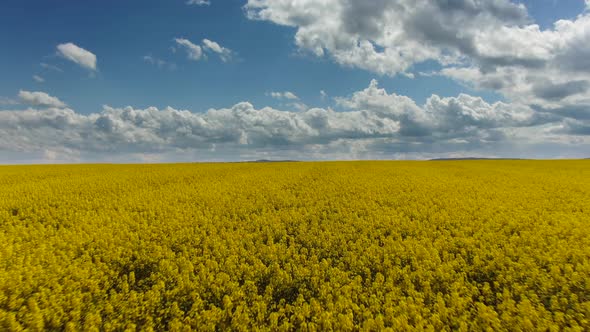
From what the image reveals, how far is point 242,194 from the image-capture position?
1875cm

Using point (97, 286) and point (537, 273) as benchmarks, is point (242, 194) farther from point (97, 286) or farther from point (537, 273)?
A: point (537, 273)

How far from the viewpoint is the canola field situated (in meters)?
7.58

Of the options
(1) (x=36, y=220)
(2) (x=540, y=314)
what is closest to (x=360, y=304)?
(2) (x=540, y=314)

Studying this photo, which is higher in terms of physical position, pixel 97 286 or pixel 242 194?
pixel 242 194

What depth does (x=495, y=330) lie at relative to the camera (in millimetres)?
7102

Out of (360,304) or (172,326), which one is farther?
(360,304)

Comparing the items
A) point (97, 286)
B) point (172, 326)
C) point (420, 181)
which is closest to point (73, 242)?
point (97, 286)

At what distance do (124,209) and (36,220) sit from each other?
347cm

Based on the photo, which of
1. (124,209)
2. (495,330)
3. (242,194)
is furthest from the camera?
(242,194)

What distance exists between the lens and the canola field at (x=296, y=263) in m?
7.58

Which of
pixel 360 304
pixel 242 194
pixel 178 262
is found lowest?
pixel 360 304

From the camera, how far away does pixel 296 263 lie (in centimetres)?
1052

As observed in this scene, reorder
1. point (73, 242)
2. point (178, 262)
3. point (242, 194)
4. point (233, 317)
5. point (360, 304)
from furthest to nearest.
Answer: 1. point (242, 194)
2. point (73, 242)
3. point (178, 262)
4. point (360, 304)
5. point (233, 317)

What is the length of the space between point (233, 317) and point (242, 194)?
37.5 ft
